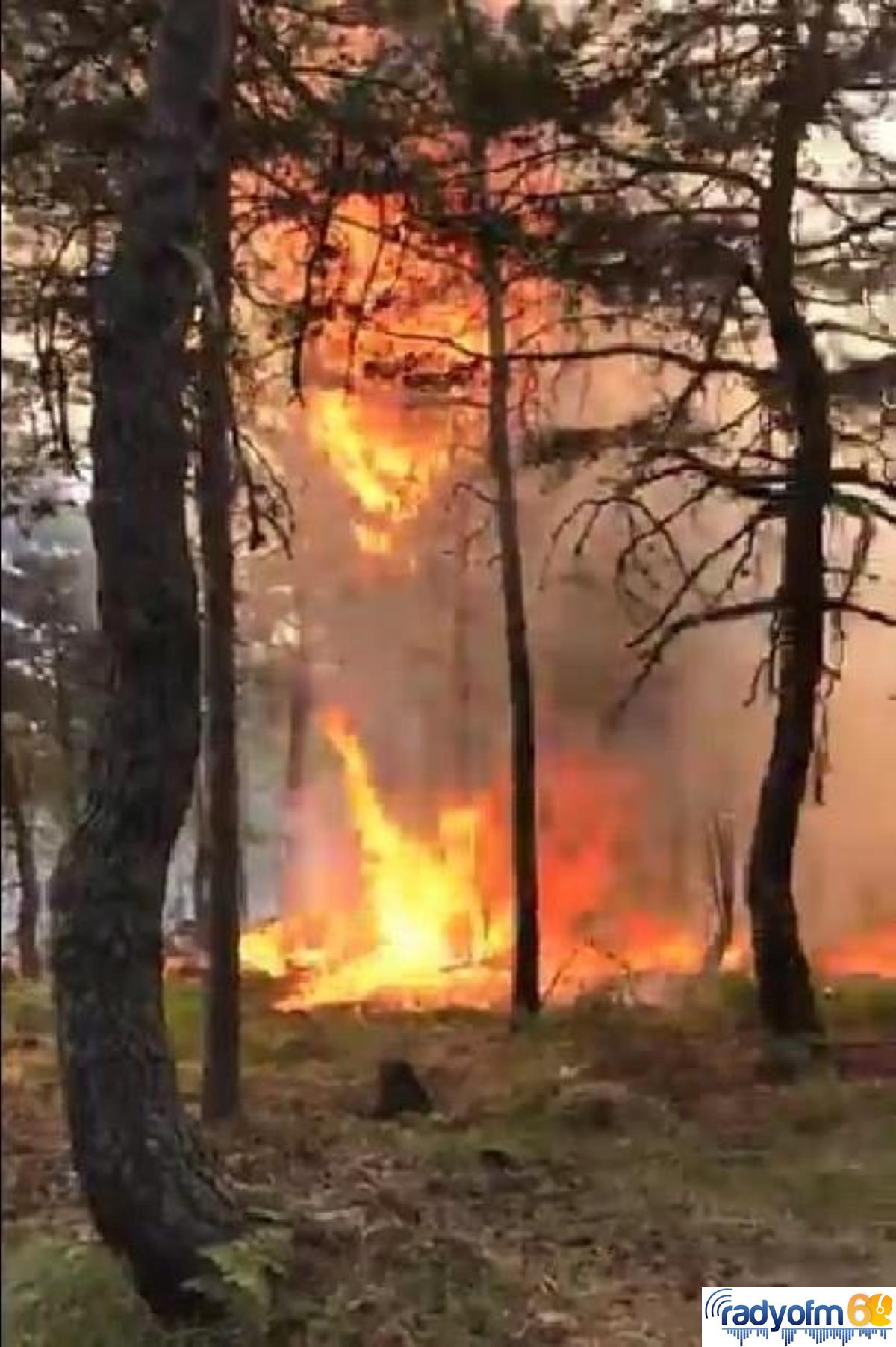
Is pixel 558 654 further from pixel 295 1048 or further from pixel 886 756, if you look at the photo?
pixel 295 1048

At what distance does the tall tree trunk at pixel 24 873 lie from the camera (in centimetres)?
215

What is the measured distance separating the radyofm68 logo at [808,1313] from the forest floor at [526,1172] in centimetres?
2

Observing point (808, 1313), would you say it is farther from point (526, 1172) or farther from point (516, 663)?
point (516, 663)

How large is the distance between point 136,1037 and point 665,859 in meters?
0.71

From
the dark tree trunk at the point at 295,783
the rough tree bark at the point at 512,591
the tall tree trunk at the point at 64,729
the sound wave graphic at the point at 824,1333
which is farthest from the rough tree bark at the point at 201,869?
the sound wave graphic at the point at 824,1333

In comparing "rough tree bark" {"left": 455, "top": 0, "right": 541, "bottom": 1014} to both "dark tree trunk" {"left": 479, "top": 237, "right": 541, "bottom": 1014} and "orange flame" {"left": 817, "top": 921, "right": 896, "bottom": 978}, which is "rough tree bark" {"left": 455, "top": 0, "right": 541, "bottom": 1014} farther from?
"orange flame" {"left": 817, "top": 921, "right": 896, "bottom": 978}

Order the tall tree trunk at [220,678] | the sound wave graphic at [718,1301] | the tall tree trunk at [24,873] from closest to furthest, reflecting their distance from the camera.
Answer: the tall tree trunk at [24,873], the sound wave graphic at [718,1301], the tall tree trunk at [220,678]

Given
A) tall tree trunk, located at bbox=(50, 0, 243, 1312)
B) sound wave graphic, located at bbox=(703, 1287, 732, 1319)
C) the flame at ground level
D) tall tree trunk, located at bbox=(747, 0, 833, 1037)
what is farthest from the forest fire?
sound wave graphic, located at bbox=(703, 1287, 732, 1319)

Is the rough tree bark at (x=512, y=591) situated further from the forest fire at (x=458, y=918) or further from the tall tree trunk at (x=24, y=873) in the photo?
the tall tree trunk at (x=24, y=873)

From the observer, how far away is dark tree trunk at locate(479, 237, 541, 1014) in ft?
8.05

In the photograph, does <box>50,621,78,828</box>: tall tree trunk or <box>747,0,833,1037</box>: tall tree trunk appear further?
<box>747,0,833,1037</box>: tall tree trunk

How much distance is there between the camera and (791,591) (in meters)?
2.44

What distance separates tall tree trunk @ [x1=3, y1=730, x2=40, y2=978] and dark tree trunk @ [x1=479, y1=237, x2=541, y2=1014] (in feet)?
2.07

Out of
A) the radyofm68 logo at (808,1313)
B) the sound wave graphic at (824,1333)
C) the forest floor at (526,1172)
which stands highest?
the forest floor at (526,1172)
